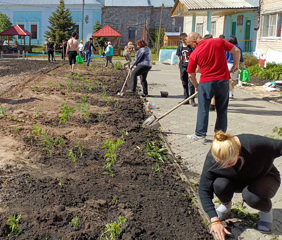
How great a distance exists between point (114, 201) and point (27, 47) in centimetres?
4262

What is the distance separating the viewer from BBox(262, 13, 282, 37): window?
19734 millimetres

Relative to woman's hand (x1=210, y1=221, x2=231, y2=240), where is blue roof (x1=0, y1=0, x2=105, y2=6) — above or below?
above

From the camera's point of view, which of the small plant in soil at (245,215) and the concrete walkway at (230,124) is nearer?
the small plant in soil at (245,215)

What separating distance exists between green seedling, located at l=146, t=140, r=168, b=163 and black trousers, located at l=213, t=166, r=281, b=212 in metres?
1.86

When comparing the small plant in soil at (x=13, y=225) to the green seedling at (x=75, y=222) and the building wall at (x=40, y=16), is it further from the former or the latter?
the building wall at (x=40, y=16)

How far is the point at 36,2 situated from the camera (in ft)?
167

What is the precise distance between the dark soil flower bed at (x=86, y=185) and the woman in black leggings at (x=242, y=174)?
1.06 ft

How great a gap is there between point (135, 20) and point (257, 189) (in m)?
48.6

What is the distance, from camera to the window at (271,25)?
19734 millimetres

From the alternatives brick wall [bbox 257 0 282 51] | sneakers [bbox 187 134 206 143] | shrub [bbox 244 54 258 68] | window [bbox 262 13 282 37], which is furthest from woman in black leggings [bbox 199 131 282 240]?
window [bbox 262 13 282 37]

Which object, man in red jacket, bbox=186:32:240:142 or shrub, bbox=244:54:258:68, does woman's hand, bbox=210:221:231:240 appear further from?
shrub, bbox=244:54:258:68

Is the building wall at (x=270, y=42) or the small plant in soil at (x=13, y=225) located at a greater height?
the building wall at (x=270, y=42)

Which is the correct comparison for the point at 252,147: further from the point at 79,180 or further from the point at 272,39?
the point at 272,39

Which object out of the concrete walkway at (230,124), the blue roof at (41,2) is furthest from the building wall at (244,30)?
the blue roof at (41,2)
